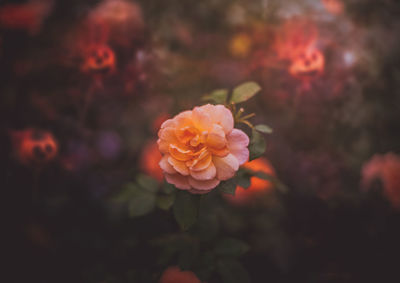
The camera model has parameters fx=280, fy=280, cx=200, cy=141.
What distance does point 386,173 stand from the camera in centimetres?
97

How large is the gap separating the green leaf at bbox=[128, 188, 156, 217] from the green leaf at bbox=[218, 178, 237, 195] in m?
0.26

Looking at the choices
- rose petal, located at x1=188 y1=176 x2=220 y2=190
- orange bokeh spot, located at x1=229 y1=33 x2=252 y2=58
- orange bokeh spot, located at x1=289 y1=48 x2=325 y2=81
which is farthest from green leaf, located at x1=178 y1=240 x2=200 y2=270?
orange bokeh spot, located at x1=229 y1=33 x2=252 y2=58

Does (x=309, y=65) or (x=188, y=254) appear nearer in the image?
(x=188, y=254)

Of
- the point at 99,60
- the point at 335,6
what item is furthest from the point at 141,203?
the point at 335,6

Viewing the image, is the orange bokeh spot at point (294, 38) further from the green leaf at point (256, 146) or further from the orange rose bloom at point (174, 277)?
the orange rose bloom at point (174, 277)

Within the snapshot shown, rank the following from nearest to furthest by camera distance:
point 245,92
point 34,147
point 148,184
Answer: point 245,92 < point 148,184 < point 34,147

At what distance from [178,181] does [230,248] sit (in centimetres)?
31

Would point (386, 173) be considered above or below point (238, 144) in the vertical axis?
below

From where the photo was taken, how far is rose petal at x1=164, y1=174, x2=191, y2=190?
20.5 inches

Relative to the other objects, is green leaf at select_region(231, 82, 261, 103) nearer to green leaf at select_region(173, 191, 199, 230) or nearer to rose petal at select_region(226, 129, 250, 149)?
rose petal at select_region(226, 129, 250, 149)

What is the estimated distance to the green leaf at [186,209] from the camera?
54 centimetres

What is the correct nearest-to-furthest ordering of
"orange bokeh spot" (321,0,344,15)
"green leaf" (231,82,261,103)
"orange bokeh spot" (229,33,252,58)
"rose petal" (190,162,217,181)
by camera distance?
"rose petal" (190,162,217,181) < "green leaf" (231,82,261,103) < "orange bokeh spot" (321,0,344,15) < "orange bokeh spot" (229,33,252,58)

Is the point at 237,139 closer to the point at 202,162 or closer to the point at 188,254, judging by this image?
the point at 202,162

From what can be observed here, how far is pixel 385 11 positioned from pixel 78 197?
1318 mm
